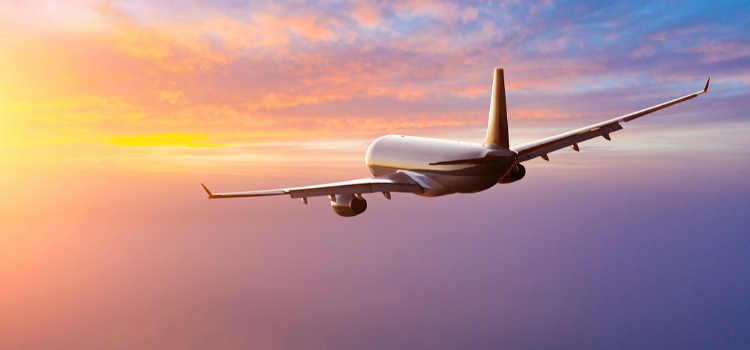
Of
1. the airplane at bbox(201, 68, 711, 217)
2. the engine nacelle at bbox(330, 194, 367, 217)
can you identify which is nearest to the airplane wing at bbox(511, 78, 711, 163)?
the airplane at bbox(201, 68, 711, 217)

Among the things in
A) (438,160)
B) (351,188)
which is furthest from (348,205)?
(438,160)

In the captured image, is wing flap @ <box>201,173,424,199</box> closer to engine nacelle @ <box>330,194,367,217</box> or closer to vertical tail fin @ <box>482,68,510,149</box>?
engine nacelle @ <box>330,194,367,217</box>

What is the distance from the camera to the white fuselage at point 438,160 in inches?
1457

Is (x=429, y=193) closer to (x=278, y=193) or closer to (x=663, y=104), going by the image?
(x=278, y=193)

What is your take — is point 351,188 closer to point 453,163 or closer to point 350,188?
point 350,188

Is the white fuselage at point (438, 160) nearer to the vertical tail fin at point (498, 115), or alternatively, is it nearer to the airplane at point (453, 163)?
the airplane at point (453, 163)

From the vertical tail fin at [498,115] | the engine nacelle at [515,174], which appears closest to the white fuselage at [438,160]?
the vertical tail fin at [498,115]

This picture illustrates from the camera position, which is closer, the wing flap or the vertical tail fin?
the wing flap

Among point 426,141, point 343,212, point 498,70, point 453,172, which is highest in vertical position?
point 498,70

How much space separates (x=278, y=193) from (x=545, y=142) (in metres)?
18.5

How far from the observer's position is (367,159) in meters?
48.9

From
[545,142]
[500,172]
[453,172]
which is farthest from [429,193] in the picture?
[545,142]

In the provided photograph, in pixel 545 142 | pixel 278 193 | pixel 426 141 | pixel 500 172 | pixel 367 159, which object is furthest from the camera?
pixel 367 159

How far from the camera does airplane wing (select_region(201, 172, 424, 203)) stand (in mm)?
33875
